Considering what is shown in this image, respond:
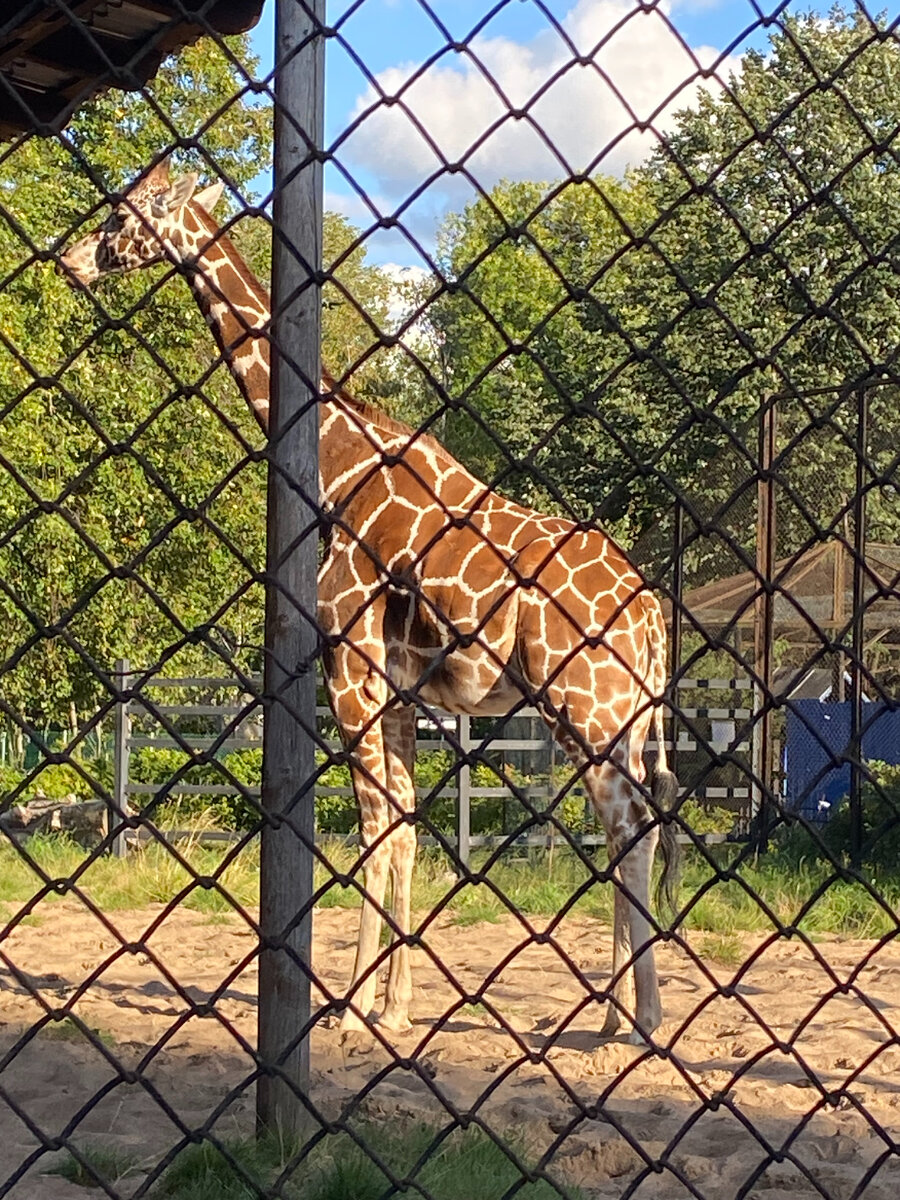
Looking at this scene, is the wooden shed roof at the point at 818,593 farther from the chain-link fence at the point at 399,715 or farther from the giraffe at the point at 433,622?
the giraffe at the point at 433,622

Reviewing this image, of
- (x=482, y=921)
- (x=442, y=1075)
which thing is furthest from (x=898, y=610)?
(x=442, y=1075)

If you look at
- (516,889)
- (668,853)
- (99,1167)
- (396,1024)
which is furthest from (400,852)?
(516,889)

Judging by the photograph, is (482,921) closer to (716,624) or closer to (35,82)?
(716,624)

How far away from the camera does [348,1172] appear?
3.22 meters

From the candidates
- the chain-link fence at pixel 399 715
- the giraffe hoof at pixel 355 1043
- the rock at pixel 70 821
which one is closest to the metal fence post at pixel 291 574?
the chain-link fence at pixel 399 715

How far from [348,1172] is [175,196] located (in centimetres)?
229

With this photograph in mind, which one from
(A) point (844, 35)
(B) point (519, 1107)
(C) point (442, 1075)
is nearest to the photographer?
(B) point (519, 1107)

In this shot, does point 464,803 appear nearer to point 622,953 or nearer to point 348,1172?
point 622,953

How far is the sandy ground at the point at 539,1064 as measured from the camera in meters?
3.06

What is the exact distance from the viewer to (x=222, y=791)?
12141 mm

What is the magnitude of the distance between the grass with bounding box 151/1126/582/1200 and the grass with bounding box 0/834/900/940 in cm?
335

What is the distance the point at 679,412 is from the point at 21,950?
13740 mm

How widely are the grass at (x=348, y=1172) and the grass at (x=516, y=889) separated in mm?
3350

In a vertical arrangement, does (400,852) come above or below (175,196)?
below
